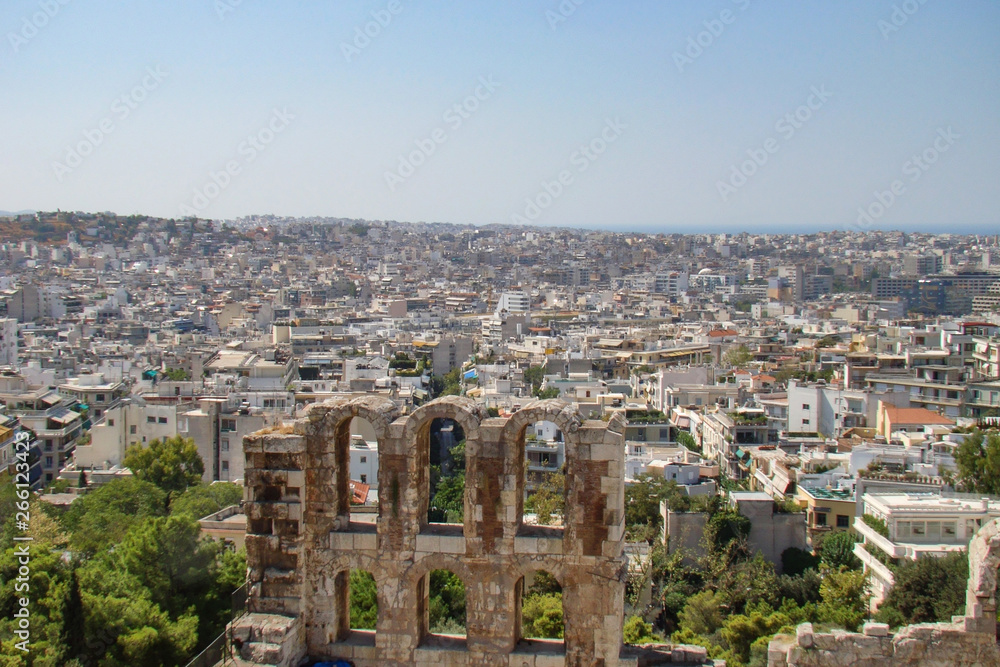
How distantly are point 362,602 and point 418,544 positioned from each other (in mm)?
6713

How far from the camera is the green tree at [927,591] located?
20.4m

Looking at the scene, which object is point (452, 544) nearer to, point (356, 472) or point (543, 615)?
point (543, 615)

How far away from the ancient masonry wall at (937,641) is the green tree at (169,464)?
2405 centimetres

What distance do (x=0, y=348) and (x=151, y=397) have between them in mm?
38564

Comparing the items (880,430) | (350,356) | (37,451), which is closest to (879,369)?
(880,430)

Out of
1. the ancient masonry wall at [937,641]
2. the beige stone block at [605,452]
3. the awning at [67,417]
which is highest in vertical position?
the beige stone block at [605,452]

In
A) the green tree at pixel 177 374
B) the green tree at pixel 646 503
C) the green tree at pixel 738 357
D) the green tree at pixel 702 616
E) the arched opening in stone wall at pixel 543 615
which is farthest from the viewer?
the green tree at pixel 738 357

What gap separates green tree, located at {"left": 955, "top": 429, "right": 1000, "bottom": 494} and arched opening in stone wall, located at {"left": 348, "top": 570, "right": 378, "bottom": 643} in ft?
66.3

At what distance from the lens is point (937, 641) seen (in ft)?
34.8

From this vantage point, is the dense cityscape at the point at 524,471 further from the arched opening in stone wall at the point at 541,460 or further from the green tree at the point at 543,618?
the green tree at the point at 543,618

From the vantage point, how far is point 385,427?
1117 centimetres

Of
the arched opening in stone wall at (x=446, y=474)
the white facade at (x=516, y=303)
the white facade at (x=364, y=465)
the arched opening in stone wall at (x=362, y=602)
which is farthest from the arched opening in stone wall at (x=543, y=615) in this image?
the white facade at (x=516, y=303)

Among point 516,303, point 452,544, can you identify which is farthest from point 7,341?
point 452,544

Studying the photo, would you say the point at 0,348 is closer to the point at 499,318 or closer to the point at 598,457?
the point at 499,318
